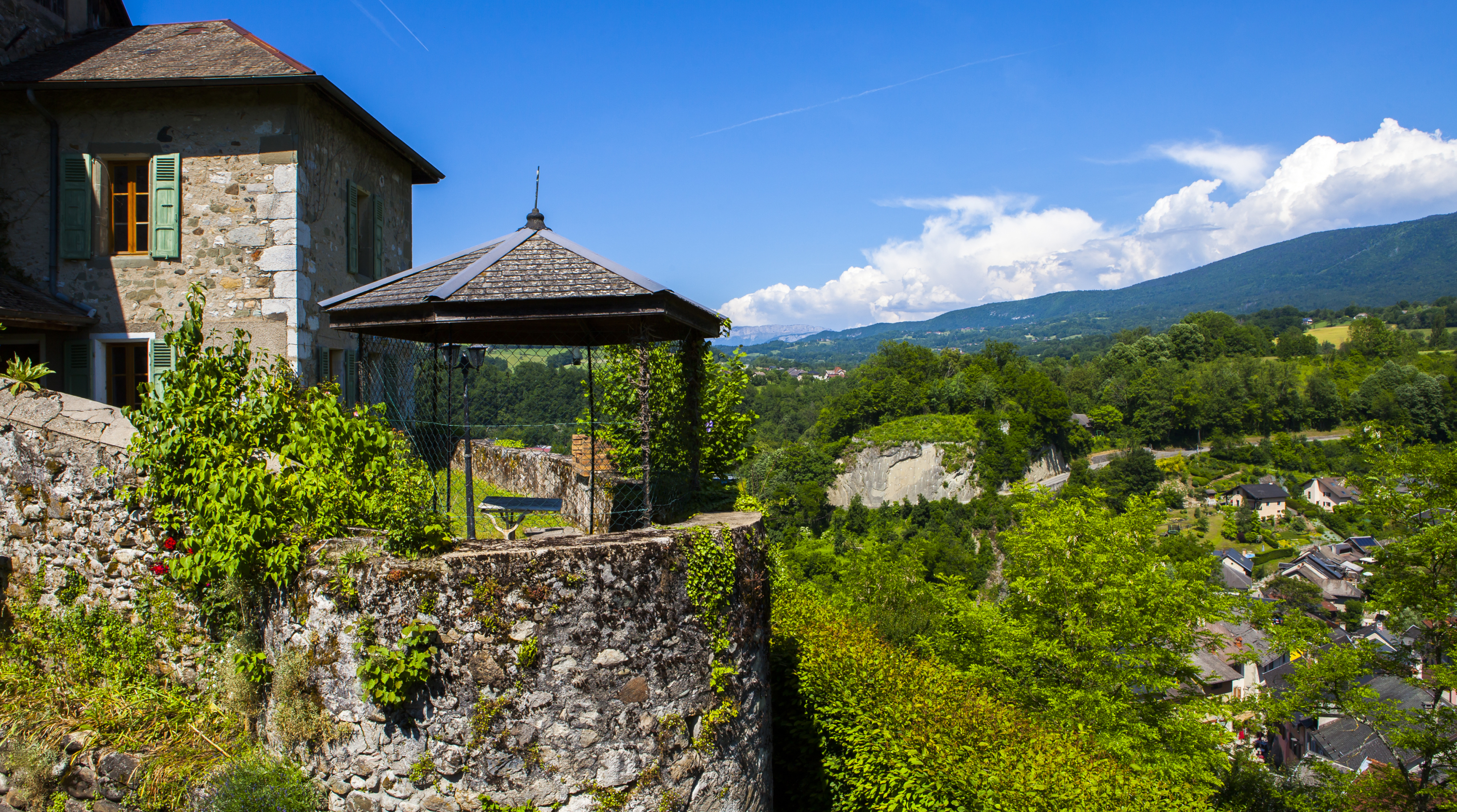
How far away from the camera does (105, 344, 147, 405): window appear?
920 cm

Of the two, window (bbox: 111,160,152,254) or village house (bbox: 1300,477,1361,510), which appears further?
village house (bbox: 1300,477,1361,510)

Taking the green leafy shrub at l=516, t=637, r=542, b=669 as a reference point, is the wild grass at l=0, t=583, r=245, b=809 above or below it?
below

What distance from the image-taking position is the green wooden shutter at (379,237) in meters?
10.9

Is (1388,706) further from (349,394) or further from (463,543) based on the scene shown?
(349,394)

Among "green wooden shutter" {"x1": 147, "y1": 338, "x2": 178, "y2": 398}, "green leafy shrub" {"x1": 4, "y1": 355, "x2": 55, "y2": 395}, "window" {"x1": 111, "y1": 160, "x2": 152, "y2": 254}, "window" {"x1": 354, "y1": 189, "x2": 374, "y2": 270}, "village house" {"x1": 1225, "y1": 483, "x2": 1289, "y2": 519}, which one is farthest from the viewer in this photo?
"village house" {"x1": 1225, "y1": 483, "x2": 1289, "y2": 519}

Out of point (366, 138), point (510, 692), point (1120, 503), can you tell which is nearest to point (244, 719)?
point (510, 692)

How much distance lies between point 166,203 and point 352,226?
6.72ft

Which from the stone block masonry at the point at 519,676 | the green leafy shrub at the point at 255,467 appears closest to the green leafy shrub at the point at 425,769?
the stone block masonry at the point at 519,676

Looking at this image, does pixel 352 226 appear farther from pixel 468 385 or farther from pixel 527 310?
pixel 527 310

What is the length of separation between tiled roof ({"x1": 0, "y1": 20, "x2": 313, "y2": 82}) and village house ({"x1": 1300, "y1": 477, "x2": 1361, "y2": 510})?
76.0m

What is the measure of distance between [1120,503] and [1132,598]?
185ft

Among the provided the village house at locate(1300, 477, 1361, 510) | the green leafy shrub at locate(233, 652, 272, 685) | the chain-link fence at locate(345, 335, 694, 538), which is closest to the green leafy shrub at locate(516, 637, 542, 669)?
the chain-link fence at locate(345, 335, 694, 538)

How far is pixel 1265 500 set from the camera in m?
64.5

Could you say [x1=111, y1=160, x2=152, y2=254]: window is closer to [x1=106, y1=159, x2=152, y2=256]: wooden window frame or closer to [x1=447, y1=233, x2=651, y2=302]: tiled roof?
[x1=106, y1=159, x2=152, y2=256]: wooden window frame
